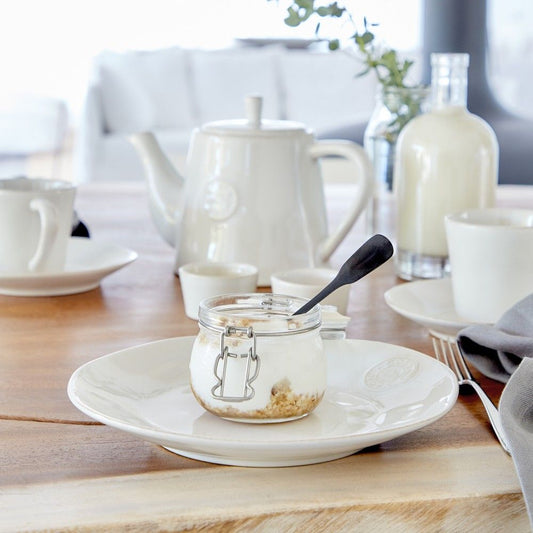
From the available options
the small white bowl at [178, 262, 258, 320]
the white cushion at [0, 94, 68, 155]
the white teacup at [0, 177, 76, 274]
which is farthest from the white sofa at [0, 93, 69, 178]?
the small white bowl at [178, 262, 258, 320]

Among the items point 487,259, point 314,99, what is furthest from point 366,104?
point 487,259

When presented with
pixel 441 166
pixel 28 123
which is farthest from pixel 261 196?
pixel 28 123

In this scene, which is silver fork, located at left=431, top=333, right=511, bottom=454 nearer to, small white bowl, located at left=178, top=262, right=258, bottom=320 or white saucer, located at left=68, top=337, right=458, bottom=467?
white saucer, located at left=68, top=337, right=458, bottom=467

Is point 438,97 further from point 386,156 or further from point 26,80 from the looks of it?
point 26,80

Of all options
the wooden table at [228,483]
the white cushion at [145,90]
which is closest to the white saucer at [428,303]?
the wooden table at [228,483]

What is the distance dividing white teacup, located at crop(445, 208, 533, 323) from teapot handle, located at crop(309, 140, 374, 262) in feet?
0.59

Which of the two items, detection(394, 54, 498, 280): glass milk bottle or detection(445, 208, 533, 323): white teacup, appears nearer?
detection(445, 208, 533, 323): white teacup

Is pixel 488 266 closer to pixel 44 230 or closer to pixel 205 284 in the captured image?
Answer: pixel 205 284

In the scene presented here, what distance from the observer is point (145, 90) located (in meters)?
5.11

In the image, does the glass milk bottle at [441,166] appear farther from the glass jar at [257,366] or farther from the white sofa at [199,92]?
the white sofa at [199,92]

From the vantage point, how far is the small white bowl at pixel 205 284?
94cm

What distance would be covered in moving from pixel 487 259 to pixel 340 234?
0.84 feet

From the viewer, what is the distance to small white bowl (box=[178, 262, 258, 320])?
94 centimetres

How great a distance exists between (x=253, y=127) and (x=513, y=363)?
47 centimetres
